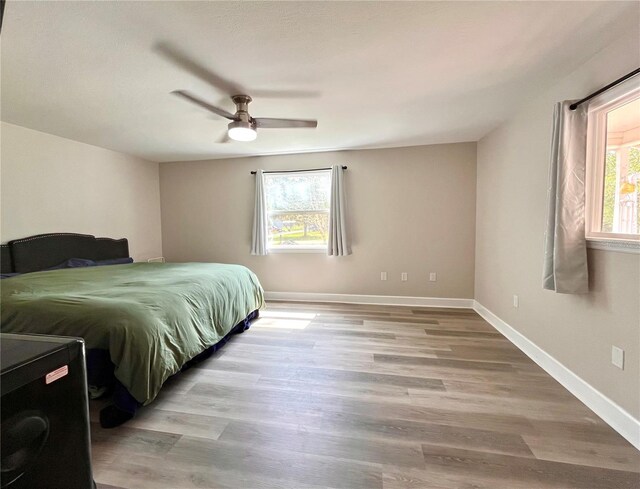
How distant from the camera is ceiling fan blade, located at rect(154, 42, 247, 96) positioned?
5.70 ft

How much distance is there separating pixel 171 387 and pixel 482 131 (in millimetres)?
4175

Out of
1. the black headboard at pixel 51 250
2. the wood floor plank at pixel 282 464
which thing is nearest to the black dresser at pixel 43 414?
the wood floor plank at pixel 282 464

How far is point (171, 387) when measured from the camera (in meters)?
2.09

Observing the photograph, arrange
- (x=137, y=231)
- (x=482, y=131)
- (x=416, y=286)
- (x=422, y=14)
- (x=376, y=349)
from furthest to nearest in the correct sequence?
(x=137, y=231) → (x=416, y=286) → (x=482, y=131) → (x=376, y=349) → (x=422, y=14)

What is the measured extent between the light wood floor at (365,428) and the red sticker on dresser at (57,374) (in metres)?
1.01

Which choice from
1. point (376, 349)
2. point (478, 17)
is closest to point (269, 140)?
point (478, 17)

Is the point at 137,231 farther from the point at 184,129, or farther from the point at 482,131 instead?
the point at 482,131

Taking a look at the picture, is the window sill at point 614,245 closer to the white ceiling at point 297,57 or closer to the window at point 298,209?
the white ceiling at point 297,57

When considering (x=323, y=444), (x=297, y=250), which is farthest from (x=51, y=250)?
(x=323, y=444)

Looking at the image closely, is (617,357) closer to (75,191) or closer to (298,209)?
(298,209)

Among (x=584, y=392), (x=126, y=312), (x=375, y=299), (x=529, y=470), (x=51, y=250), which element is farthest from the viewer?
(x=375, y=299)

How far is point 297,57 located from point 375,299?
3337 mm

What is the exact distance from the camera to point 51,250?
10.6 feet

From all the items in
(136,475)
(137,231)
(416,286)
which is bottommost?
(136,475)
